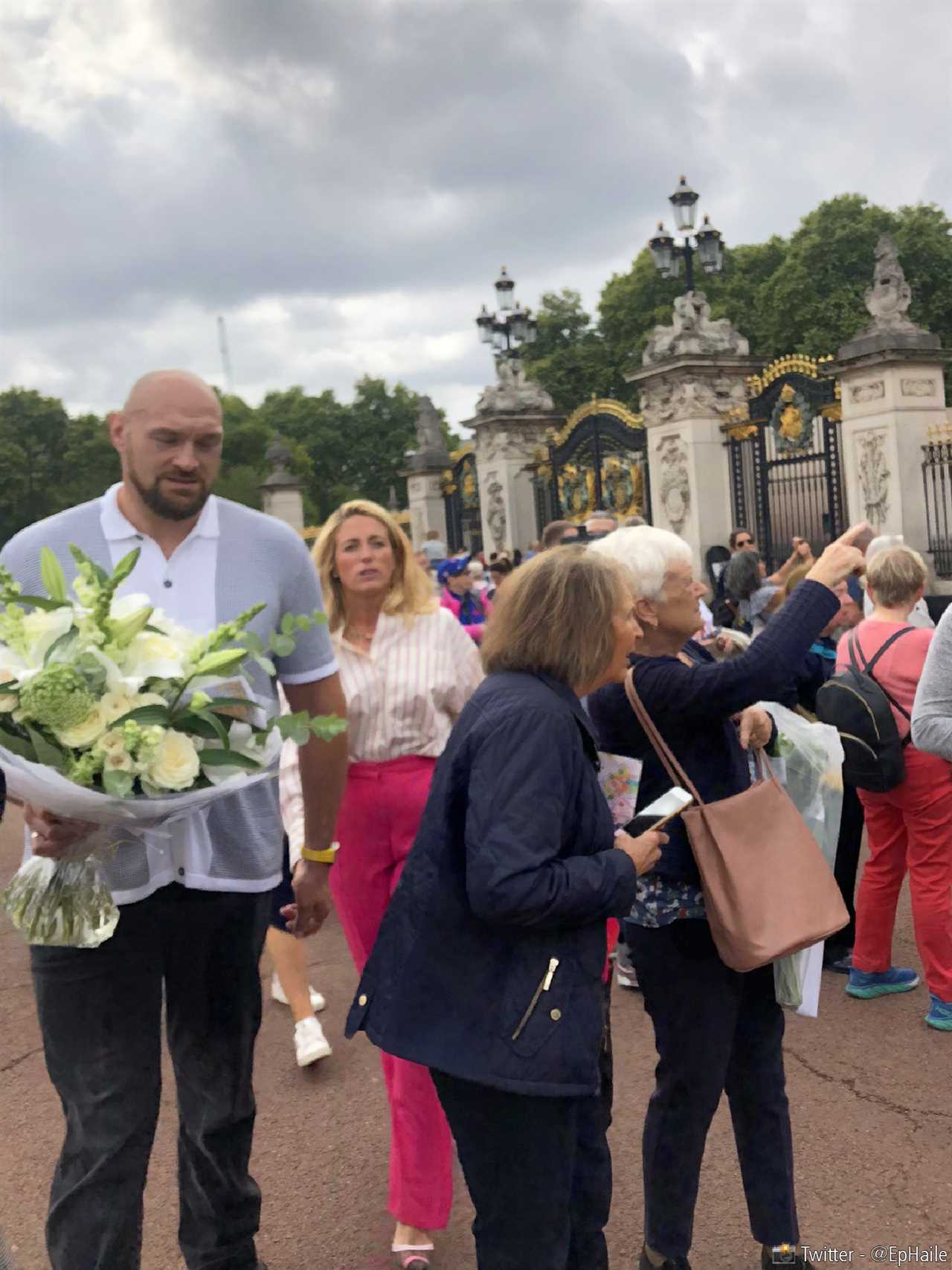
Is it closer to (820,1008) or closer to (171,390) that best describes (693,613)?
(171,390)

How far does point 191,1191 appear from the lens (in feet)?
9.75

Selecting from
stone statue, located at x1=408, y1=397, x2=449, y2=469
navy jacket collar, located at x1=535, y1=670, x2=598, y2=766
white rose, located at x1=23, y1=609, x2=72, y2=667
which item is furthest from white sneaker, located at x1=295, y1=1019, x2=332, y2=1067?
stone statue, located at x1=408, y1=397, x2=449, y2=469

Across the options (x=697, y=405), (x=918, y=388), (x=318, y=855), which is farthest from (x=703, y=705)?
(x=697, y=405)

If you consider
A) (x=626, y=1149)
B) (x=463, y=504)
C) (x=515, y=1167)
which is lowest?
(x=626, y=1149)

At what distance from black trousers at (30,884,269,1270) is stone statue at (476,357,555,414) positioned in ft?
60.3

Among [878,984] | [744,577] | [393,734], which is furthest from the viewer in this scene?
[744,577]

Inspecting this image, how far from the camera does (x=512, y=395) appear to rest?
20797 millimetres

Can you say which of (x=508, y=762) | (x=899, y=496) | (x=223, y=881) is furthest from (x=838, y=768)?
(x=899, y=496)

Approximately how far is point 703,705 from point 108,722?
4.48 feet

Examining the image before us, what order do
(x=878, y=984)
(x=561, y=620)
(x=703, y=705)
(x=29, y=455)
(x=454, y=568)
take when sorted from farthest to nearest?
(x=29, y=455), (x=454, y=568), (x=878, y=984), (x=703, y=705), (x=561, y=620)

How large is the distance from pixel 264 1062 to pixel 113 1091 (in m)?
2.26

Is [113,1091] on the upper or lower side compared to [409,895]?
lower

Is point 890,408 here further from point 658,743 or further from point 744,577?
point 658,743

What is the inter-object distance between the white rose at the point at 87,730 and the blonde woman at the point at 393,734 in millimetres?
1275
